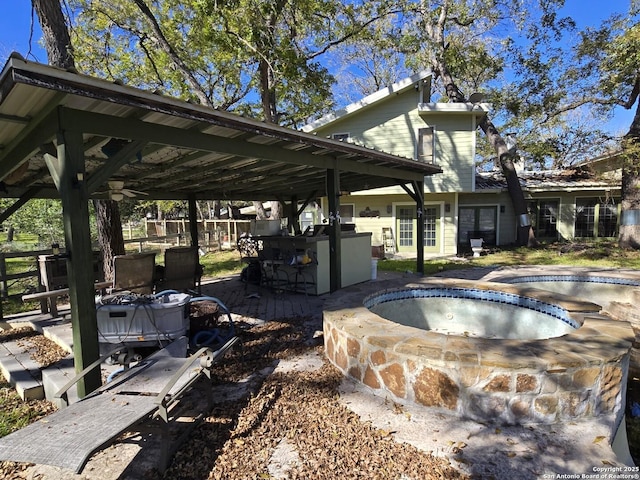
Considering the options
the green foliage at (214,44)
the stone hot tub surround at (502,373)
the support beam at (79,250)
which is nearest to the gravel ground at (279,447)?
the stone hot tub surround at (502,373)

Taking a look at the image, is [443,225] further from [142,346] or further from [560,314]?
Answer: [142,346]

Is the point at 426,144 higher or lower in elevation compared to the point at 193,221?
higher

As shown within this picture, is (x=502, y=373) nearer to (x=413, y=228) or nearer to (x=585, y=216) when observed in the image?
(x=413, y=228)

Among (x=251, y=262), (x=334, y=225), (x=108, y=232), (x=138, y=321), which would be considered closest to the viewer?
(x=138, y=321)

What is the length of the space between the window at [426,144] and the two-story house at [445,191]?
4 cm

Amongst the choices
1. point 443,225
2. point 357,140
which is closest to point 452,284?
point 443,225

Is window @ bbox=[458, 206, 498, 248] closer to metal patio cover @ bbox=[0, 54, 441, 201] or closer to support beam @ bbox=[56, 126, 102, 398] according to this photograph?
metal patio cover @ bbox=[0, 54, 441, 201]

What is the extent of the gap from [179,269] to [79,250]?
308 centimetres

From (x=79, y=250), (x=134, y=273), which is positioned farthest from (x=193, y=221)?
(x=79, y=250)

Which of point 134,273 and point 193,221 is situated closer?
point 134,273

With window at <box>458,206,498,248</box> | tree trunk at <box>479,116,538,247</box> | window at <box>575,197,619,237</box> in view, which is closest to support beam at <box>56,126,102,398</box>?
window at <box>458,206,498,248</box>

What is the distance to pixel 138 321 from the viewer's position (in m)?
3.50

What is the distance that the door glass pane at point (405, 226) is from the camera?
44.5ft

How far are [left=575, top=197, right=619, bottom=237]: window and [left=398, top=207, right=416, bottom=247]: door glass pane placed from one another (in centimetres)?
721
